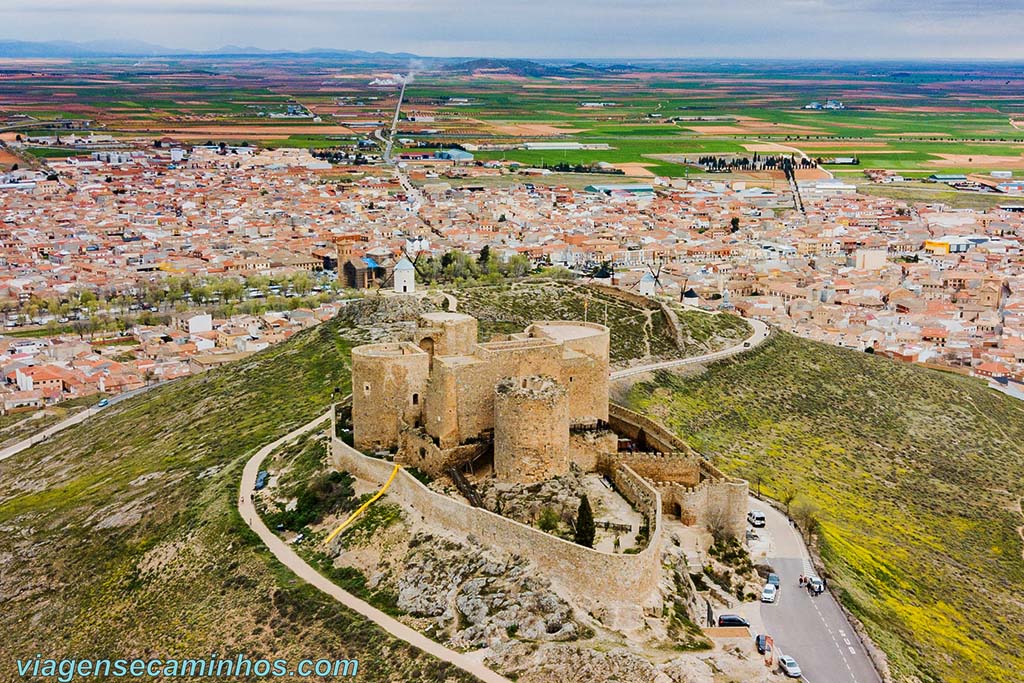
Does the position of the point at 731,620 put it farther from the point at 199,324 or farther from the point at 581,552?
the point at 199,324

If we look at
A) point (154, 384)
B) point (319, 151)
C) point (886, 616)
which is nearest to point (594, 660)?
point (886, 616)

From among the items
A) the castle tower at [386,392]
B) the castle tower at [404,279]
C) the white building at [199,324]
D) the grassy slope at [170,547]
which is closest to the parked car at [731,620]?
the grassy slope at [170,547]

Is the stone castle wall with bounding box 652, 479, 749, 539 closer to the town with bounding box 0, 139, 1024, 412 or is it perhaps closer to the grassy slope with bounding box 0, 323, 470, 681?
the grassy slope with bounding box 0, 323, 470, 681

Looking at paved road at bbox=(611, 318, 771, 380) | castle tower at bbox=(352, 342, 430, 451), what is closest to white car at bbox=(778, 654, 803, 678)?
castle tower at bbox=(352, 342, 430, 451)

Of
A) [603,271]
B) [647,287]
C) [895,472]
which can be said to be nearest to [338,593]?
[895,472]

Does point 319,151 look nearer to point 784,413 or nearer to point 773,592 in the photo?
point 784,413
